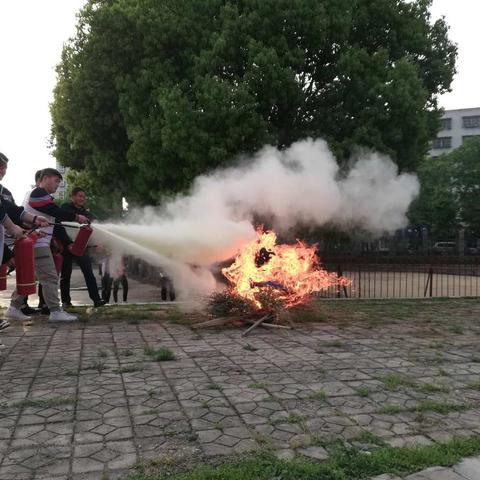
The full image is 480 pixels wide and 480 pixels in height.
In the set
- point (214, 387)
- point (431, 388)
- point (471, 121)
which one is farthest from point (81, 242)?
point (471, 121)

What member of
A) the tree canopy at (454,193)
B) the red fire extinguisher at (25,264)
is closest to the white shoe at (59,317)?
the red fire extinguisher at (25,264)

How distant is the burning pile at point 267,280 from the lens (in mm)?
8672

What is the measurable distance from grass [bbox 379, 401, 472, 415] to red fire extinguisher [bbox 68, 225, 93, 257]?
19.6 feet

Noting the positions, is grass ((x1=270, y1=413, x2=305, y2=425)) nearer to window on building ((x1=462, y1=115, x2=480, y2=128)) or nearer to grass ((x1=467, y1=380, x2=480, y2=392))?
grass ((x1=467, y1=380, x2=480, y2=392))

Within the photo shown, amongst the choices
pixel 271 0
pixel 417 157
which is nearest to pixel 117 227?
pixel 271 0

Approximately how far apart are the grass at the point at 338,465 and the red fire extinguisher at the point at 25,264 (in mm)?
5159

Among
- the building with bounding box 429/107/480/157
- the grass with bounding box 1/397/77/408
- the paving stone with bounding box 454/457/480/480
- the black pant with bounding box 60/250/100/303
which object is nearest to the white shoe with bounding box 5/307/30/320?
the black pant with bounding box 60/250/100/303

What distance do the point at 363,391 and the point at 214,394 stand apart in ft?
4.62

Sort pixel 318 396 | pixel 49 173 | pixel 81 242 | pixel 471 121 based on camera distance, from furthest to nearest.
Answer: pixel 471 121 < pixel 81 242 < pixel 49 173 < pixel 318 396

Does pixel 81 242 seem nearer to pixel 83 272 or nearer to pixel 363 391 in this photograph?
pixel 83 272

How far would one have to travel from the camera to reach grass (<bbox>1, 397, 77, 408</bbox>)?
4426mm

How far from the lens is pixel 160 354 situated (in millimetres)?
6223

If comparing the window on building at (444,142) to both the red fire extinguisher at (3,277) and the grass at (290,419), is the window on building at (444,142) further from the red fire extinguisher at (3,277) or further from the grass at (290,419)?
the grass at (290,419)

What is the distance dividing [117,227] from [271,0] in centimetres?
914
